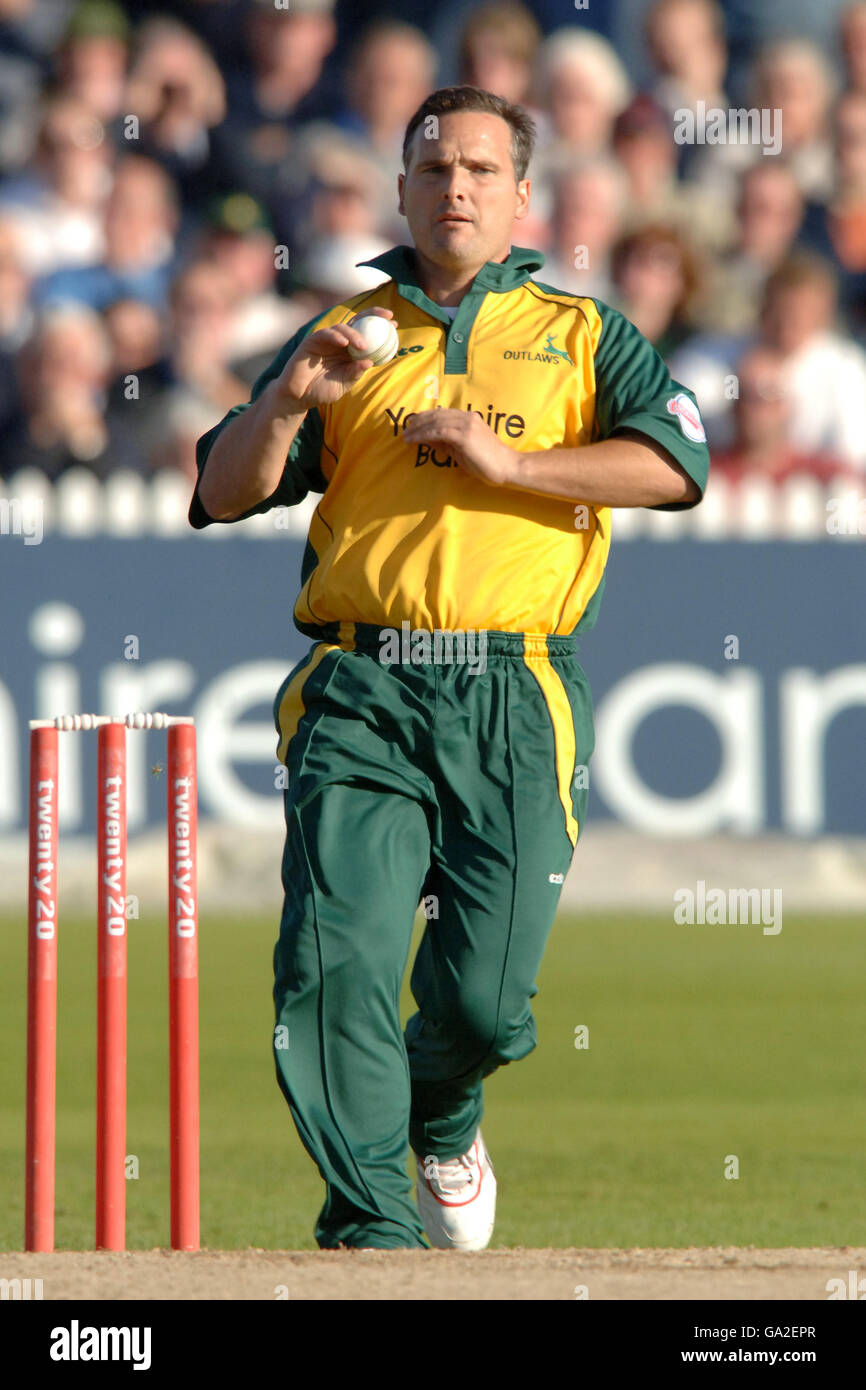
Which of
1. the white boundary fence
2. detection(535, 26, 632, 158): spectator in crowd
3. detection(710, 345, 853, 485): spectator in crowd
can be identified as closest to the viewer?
the white boundary fence

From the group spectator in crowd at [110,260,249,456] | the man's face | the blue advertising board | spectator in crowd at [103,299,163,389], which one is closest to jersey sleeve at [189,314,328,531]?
the man's face

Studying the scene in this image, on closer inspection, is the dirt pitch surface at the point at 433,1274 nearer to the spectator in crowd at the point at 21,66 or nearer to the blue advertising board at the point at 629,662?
the blue advertising board at the point at 629,662

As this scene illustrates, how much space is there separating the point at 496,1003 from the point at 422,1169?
2.09ft

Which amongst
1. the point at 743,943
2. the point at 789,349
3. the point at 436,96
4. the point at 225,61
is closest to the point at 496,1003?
the point at 436,96

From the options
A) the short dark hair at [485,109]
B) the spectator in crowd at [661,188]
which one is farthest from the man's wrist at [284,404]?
the spectator in crowd at [661,188]

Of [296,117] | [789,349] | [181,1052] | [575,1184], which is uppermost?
[296,117]

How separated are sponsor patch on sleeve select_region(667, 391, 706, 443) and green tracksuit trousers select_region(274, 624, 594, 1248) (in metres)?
0.46

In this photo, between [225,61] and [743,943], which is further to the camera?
[225,61]

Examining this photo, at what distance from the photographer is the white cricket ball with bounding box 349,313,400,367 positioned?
377cm

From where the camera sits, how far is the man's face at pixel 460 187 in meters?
3.98

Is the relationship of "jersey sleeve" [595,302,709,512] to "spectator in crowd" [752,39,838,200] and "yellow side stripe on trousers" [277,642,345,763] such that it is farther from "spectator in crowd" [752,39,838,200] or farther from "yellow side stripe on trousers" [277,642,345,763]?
"spectator in crowd" [752,39,838,200]

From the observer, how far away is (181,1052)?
4117mm

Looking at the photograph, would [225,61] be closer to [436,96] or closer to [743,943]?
[743,943]

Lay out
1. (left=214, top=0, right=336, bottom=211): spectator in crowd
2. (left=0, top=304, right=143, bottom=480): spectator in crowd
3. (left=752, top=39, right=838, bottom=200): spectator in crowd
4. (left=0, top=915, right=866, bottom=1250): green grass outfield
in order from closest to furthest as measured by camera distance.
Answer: (left=0, top=915, right=866, bottom=1250): green grass outfield < (left=0, top=304, right=143, bottom=480): spectator in crowd < (left=214, top=0, right=336, bottom=211): spectator in crowd < (left=752, top=39, right=838, bottom=200): spectator in crowd
